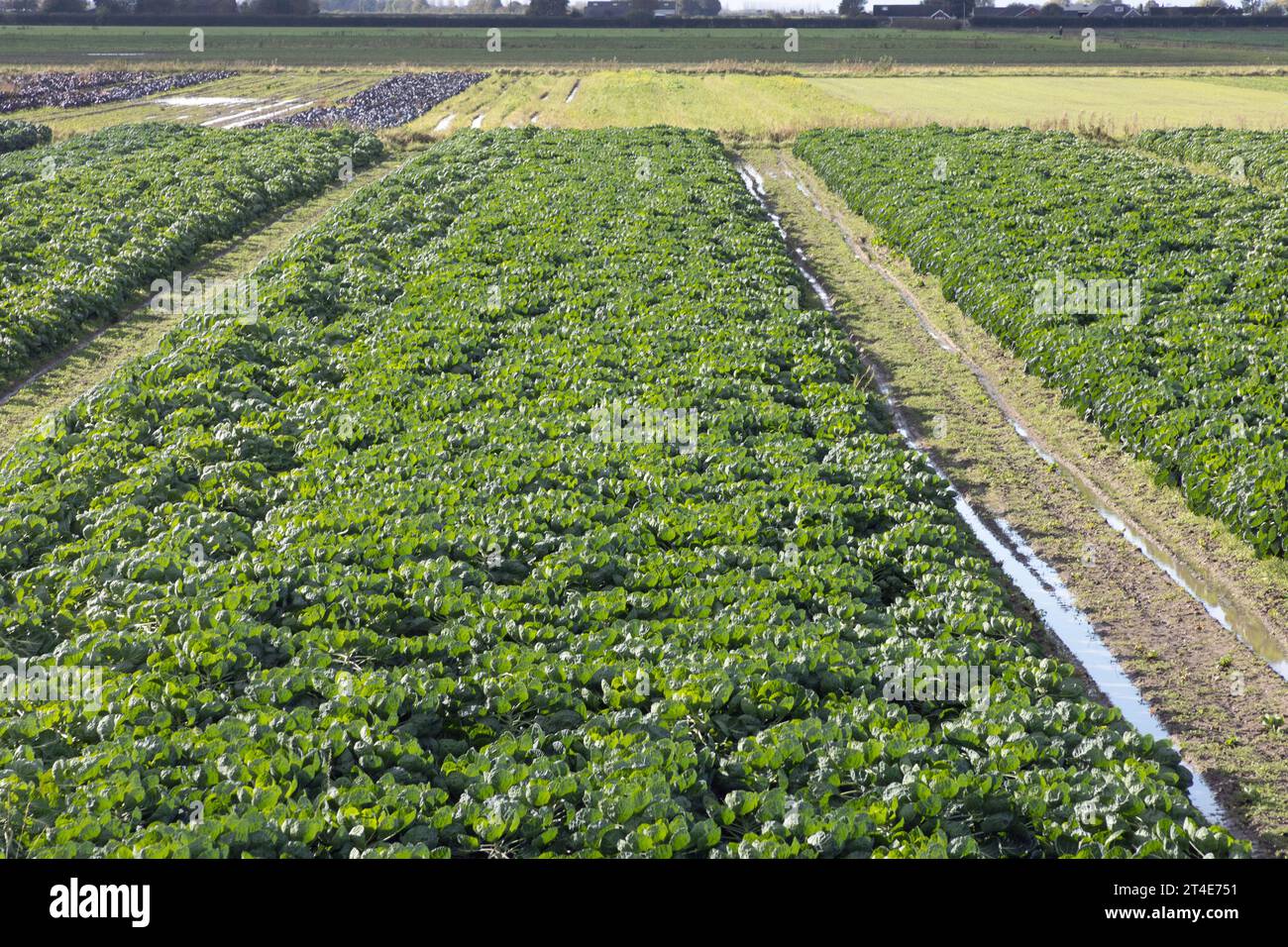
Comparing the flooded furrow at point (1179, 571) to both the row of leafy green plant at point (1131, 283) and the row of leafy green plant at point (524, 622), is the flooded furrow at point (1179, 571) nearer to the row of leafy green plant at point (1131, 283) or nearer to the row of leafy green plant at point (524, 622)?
the row of leafy green plant at point (1131, 283)

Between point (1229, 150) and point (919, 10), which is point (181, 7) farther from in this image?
point (1229, 150)

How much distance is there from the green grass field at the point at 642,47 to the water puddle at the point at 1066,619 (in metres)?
67.4

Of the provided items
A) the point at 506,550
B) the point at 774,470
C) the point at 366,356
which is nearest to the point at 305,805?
the point at 506,550

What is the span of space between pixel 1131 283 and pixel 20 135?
39.9 metres

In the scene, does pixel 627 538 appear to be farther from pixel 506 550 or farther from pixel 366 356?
pixel 366 356

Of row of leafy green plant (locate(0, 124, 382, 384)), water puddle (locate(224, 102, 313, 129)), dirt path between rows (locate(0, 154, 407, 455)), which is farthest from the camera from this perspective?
water puddle (locate(224, 102, 313, 129))

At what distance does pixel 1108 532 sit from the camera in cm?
→ 1141

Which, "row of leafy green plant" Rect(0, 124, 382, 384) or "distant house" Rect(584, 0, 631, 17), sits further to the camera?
"distant house" Rect(584, 0, 631, 17)

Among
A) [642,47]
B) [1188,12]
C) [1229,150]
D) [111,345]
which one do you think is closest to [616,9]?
[642,47]

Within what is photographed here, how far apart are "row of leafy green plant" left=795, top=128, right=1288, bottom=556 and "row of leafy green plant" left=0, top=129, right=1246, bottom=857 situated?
3.15m

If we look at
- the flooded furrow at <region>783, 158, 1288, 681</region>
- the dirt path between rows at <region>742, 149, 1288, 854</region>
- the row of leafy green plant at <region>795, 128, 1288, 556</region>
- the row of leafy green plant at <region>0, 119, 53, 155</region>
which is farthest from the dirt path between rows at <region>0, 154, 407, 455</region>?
the row of leafy green plant at <region>0, 119, 53, 155</region>

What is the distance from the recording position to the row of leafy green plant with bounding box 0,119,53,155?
129 ft

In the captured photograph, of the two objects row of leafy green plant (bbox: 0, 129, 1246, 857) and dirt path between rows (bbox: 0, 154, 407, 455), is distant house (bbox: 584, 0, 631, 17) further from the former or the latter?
row of leafy green plant (bbox: 0, 129, 1246, 857)
